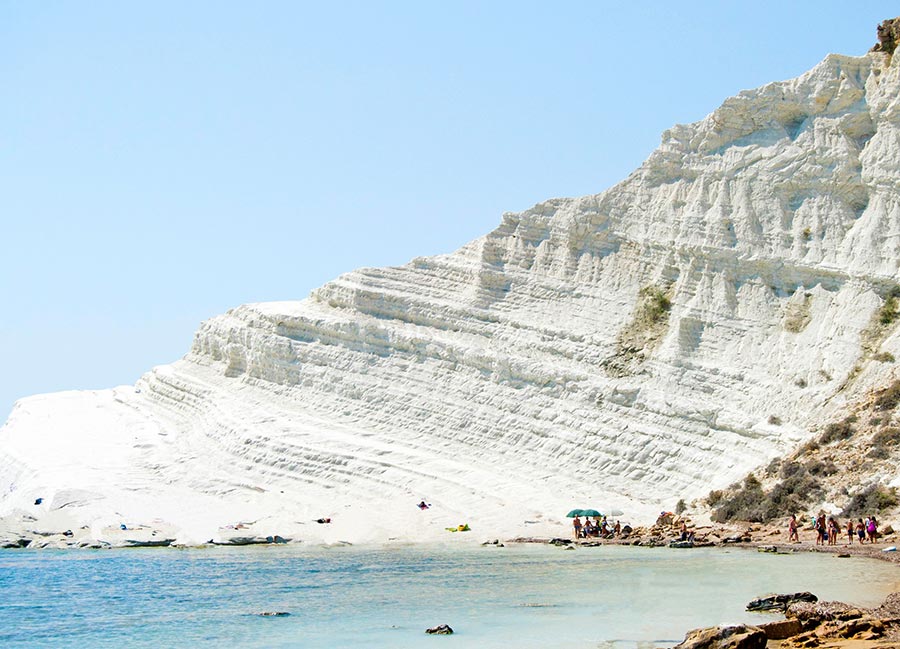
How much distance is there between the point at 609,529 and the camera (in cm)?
3133

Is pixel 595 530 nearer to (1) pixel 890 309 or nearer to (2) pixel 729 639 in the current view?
(1) pixel 890 309

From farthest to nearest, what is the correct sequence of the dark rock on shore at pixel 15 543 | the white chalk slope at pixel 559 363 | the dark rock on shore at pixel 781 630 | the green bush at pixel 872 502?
the white chalk slope at pixel 559 363 → the dark rock on shore at pixel 15 543 → the green bush at pixel 872 502 → the dark rock on shore at pixel 781 630

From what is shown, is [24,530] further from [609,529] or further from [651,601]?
[651,601]

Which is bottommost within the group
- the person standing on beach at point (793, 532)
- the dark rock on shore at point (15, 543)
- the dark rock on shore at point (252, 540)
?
the dark rock on shore at point (15, 543)

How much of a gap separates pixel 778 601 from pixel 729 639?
13.8 feet

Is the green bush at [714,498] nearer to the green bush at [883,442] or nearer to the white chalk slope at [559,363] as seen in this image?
the white chalk slope at [559,363]

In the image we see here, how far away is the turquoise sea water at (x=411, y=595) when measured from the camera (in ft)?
48.8

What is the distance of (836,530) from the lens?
26406mm

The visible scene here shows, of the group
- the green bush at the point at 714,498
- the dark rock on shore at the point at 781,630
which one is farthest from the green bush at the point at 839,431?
the dark rock on shore at the point at 781,630

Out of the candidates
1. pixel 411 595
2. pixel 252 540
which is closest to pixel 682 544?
pixel 411 595

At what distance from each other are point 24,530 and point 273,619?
20552 mm

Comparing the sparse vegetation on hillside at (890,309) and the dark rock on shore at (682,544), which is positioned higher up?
the sparse vegetation on hillside at (890,309)

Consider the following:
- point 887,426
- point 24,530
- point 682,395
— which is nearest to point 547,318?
point 682,395

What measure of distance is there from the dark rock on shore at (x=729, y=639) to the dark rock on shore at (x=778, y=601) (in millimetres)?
3264
